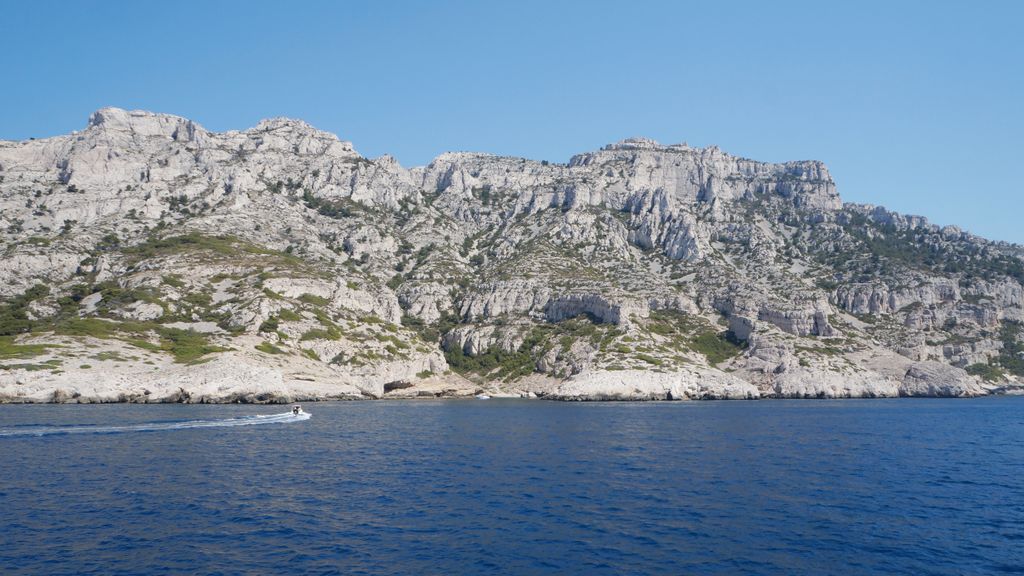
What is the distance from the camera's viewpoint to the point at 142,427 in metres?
70.0

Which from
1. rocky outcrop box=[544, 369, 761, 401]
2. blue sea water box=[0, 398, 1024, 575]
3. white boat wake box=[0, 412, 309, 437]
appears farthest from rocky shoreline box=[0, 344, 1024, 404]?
blue sea water box=[0, 398, 1024, 575]

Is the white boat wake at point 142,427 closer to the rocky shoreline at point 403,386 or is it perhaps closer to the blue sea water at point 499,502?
the blue sea water at point 499,502

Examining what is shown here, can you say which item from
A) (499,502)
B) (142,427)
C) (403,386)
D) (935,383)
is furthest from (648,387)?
(499,502)

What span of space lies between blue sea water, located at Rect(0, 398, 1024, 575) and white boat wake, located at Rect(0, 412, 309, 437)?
0.49 m

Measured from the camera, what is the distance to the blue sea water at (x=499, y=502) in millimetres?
28203

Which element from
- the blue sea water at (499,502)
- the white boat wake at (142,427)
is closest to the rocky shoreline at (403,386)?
the white boat wake at (142,427)

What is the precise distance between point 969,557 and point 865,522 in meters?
6.14

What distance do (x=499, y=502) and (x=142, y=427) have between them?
164ft

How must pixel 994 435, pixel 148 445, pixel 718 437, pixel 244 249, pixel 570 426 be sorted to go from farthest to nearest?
pixel 244 249, pixel 570 426, pixel 994 435, pixel 718 437, pixel 148 445

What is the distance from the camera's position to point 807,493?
42031 millimetres

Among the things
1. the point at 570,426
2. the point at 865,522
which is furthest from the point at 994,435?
the point at 865,522

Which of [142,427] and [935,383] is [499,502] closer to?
[142,427]

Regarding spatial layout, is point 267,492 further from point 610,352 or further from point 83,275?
point 83,275

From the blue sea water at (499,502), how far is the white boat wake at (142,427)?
491 mm
